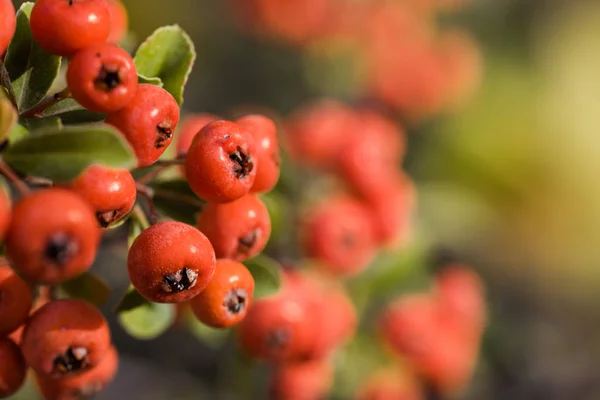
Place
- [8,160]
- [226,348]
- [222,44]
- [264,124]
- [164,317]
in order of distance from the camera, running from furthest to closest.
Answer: [222,44] → [226,348] → [164,317] → [264,124] → [8,160]

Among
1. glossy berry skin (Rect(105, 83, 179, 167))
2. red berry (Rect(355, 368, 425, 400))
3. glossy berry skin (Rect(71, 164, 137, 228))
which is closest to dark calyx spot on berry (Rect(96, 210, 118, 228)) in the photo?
glossy berry skin (Rect(71, 164, 137, 228))

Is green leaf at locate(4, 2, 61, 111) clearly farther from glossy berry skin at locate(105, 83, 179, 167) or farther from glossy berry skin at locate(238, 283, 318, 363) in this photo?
glossy berry skin at locate(238, 283, 318, 363)

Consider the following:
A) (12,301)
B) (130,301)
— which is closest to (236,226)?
(130,301)

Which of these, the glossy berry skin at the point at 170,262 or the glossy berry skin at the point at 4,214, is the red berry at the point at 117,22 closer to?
the glossy berry skin at the point at 170,262

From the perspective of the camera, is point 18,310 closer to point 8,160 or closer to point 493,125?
point 8,160

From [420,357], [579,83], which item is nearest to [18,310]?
[420,357]

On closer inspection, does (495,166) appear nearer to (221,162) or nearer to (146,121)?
(221,162)
